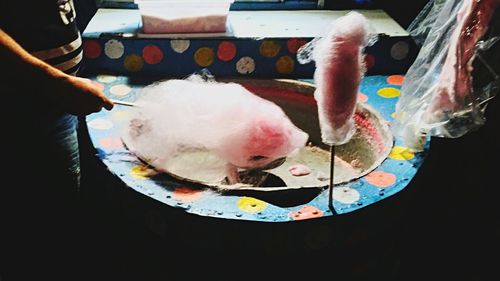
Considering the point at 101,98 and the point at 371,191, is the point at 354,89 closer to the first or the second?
the point at 371,191

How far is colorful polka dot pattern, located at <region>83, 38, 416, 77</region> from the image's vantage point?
240 cm

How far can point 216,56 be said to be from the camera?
242cm

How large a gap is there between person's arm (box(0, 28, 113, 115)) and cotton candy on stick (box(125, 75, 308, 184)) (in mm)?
213

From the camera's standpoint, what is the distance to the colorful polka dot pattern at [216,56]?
2.40 meters

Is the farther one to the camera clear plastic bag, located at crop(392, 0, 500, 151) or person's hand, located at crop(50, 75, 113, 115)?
clear plastic bag, located at crop(392, 0, 500, 151)

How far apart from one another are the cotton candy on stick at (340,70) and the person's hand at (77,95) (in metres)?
0.66

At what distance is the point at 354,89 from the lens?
1.47 metres

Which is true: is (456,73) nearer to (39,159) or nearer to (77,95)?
(77,95)

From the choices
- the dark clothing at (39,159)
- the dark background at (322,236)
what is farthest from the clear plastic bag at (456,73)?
the dark clothing at (39,159)

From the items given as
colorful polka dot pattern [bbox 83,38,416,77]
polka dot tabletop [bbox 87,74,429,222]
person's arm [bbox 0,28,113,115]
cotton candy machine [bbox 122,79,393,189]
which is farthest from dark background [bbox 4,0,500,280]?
colorful polka dot pattern [bbox 83,38,416,77]

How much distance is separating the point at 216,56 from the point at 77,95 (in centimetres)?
92

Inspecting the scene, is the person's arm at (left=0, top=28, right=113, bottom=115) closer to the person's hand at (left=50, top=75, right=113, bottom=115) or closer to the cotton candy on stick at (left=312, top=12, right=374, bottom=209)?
the person's hand at (left=50, top=75, right=113, bottom=115)

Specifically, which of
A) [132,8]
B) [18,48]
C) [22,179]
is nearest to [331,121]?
[18,48]

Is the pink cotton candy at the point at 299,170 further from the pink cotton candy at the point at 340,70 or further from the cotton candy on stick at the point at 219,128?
the pink cotton candy at the point at 340,70
